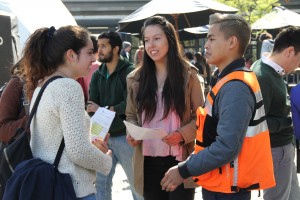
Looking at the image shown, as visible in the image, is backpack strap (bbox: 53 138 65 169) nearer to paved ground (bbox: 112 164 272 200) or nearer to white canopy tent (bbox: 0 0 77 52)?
paved ground (bbox: 112 164 272 200)

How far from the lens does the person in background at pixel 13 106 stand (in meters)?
3.81

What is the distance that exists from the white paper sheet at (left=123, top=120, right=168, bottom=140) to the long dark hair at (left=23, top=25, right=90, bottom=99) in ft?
2.96

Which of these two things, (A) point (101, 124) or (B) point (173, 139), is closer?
(A) point (101, 124)

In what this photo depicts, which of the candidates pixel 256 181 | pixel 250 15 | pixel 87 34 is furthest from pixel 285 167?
pixel 250 15

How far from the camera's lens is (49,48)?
3080 millimetres

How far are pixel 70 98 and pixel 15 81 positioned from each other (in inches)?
47.5

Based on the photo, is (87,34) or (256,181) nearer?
(256,181)

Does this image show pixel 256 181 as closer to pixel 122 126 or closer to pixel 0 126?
pixel 0 126

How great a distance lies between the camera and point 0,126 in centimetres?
385

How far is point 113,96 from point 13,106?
6.01 ft

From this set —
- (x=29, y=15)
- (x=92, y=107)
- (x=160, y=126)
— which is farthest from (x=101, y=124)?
(x=29, y=15)

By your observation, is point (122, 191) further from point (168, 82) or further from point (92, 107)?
point (168, 82)

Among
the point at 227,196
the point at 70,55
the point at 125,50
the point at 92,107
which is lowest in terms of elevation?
the point at 125,50

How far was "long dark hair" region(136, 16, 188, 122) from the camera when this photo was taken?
4105 mm
